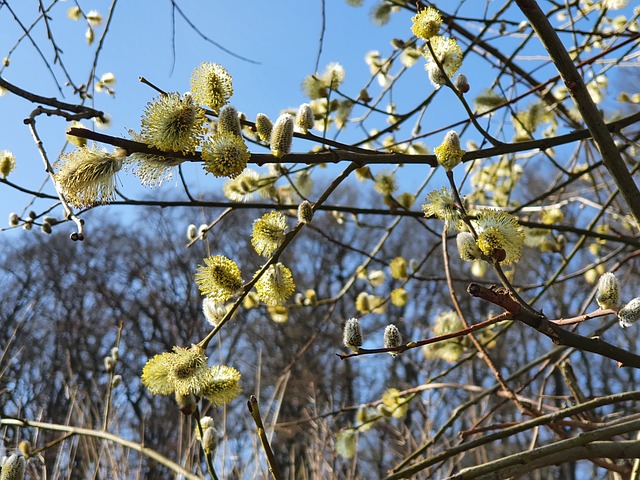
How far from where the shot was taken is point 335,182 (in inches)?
28.7

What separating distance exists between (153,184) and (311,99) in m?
0.92

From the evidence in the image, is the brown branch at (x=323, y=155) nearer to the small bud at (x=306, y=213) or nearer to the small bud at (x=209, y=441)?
the small bud at (x=306, y=213)

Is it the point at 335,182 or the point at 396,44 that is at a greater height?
Answer: the point at 396,44

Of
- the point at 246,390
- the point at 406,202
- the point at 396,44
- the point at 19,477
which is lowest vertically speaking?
the point at 19,477

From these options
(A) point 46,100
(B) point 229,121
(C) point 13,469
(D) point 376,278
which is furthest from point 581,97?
(D) point 376,278

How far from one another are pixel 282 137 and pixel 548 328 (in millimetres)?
332

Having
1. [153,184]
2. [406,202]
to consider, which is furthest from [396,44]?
[153,184]

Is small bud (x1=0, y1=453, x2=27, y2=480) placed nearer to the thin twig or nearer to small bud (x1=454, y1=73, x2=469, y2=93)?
the thin twig

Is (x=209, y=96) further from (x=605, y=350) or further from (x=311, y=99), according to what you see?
(x=311, y=99)

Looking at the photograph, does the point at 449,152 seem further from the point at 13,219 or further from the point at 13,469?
the point at 13,219

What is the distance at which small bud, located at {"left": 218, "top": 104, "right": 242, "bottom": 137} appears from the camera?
27.1 inches

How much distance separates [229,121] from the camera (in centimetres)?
69

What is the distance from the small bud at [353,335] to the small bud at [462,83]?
1.17 ft

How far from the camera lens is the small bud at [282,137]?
0.69 meters
